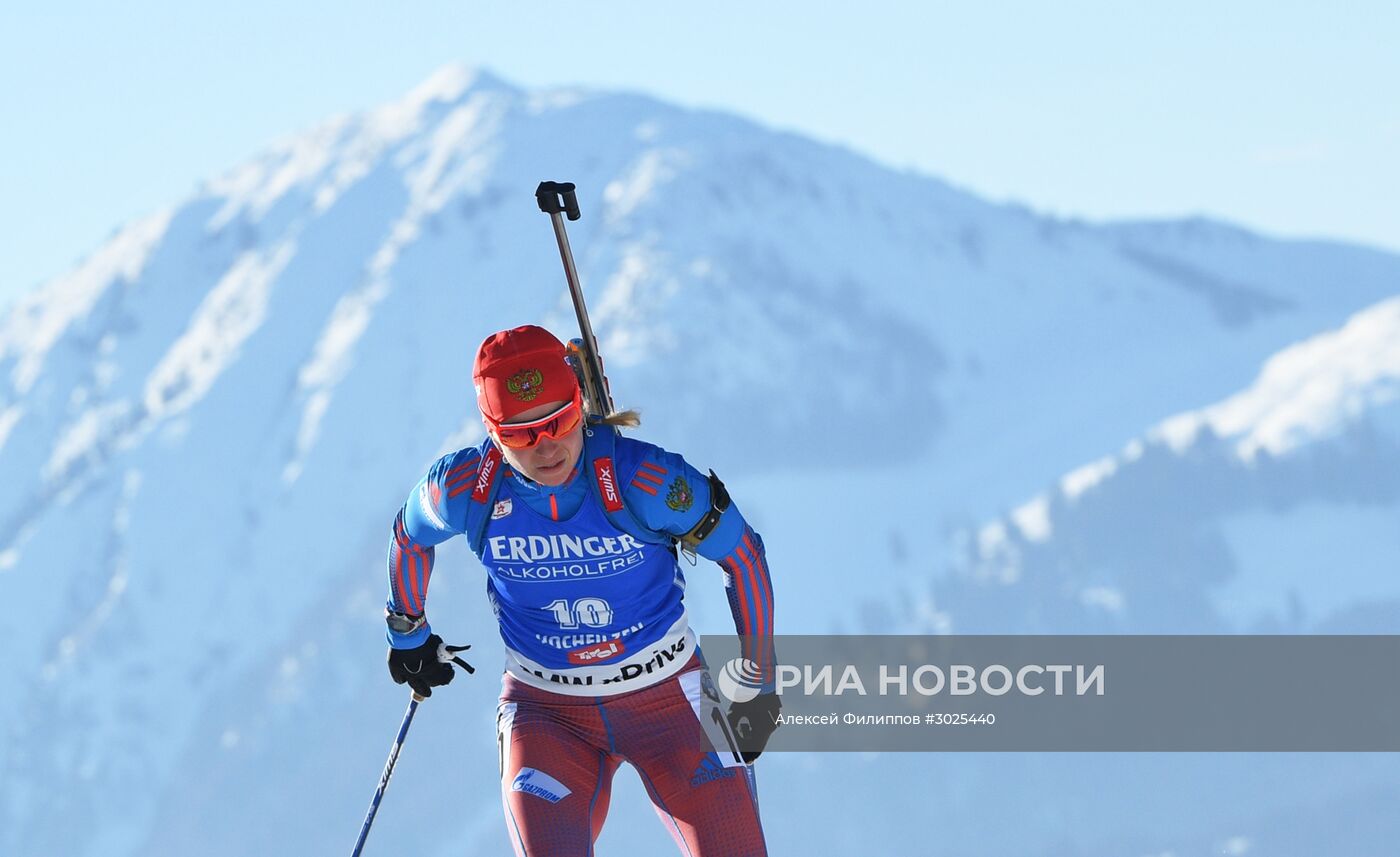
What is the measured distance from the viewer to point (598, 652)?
7.80m

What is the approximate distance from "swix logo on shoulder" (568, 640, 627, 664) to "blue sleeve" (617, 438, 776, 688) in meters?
0.53

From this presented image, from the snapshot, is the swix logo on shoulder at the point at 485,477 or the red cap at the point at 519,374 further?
the swix logo on shoulder at the point at 485,477

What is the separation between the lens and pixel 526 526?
24.9ft

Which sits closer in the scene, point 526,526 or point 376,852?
point 526,526

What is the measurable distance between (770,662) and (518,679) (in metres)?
1.15

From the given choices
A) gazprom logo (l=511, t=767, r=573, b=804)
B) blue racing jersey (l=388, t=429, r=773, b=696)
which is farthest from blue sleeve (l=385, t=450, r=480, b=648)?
gazprom logo (l=511, t=767, r=573, b=804)

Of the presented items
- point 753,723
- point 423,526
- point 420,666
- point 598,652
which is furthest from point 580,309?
point 753,723

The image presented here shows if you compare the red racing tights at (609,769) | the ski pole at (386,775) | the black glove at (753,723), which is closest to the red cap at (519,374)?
the red racing tights at (609,769)

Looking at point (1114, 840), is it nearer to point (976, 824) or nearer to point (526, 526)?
point (976, 824)

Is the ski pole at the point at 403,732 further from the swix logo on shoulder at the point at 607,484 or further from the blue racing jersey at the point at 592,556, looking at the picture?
the swix logo on shoulder at the point at 607,484

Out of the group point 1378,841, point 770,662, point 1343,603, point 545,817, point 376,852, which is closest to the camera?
point 545,817

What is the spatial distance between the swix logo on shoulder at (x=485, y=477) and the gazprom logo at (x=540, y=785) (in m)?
1.16

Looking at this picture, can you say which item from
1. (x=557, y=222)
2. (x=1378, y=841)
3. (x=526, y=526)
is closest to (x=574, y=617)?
(x=526, y=526)

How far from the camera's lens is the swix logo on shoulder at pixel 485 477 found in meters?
7.62
